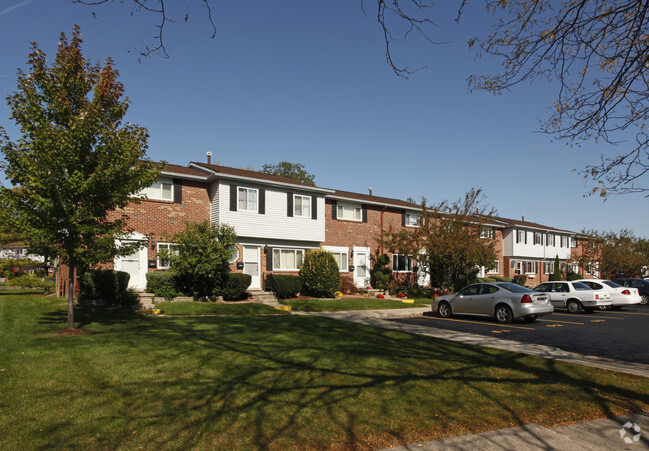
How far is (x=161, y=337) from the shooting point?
32.8 feet

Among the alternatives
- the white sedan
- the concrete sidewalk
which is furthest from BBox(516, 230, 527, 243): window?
the concrete sidewalk

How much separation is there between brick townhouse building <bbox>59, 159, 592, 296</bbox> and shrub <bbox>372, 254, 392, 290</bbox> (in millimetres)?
545

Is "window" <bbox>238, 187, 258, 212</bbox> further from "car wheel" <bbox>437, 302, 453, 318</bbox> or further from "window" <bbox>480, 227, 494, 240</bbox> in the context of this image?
"window" <bbox>480, 227, 494, 240</bbox>

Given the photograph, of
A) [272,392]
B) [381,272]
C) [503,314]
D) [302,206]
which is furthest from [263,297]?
[272,392]

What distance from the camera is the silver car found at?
1497 cm

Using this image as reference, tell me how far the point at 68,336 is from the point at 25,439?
671 centimetres

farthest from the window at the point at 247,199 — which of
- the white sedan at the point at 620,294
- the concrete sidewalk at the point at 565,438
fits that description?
the concrete sidewalk at the point at 565,438

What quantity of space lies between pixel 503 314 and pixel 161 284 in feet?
45.9

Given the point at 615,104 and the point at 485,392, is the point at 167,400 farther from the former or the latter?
the point at 615,104

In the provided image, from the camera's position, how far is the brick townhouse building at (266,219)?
19.7m

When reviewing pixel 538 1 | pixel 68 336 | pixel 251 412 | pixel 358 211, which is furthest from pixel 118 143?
pixel 358 211

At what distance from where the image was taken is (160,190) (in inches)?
801

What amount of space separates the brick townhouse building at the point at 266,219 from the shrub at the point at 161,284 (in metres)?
0.89

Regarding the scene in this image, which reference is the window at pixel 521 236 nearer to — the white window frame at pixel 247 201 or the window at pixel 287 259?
the window at pixel 287 259
